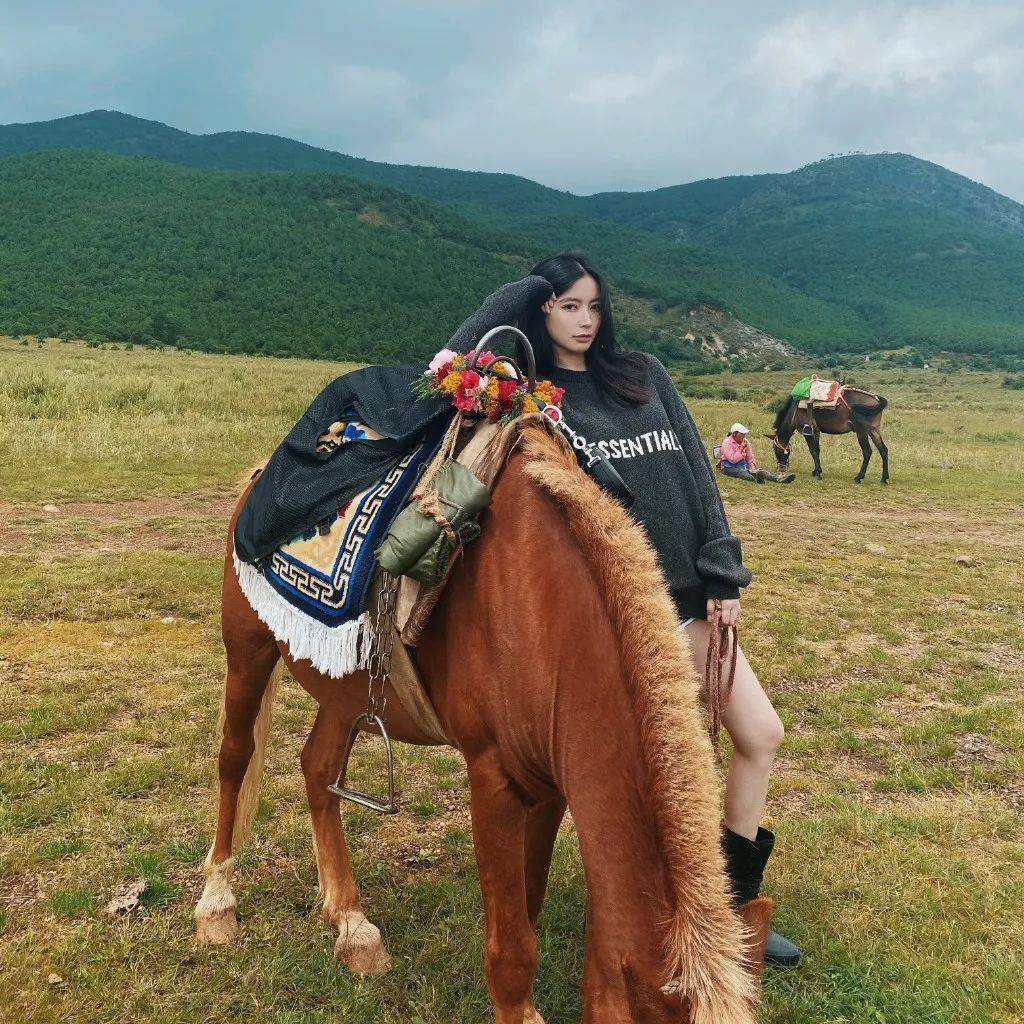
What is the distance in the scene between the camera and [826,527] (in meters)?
11.1

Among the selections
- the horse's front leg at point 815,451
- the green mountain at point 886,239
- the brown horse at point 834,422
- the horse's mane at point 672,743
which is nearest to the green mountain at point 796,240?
the green mountain at point 886,239

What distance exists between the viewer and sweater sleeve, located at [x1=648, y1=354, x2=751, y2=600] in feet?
7.61

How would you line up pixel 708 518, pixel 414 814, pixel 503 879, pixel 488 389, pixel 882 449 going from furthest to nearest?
pixel 882 449
pixel 414 814
pixel 708 518
pixel 488 389
pixel 503 879

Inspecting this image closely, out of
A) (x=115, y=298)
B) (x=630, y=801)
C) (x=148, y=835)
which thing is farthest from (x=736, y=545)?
(x=115, y=298)

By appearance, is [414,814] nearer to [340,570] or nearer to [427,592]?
[340,570]

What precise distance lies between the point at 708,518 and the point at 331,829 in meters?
1.69

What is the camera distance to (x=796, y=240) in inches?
5108

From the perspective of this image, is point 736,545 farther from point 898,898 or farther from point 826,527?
point 826,527

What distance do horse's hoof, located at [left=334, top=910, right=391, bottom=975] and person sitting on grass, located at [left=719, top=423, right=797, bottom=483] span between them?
1313 cm

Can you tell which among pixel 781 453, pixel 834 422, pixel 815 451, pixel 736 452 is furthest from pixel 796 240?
pixel 736 452

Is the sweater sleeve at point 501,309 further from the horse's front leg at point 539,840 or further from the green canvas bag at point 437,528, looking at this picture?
the horse's front leg at point 539,840

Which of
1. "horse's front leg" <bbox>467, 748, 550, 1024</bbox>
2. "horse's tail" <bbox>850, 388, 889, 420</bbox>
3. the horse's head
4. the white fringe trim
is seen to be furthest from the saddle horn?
"horse's tail" <bbox>850, 388, 889, 420</bbox>

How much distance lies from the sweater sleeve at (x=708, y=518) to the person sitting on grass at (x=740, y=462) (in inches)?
502

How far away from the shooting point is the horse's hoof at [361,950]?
8.59ft
